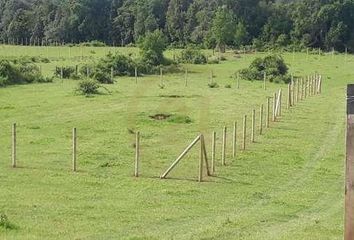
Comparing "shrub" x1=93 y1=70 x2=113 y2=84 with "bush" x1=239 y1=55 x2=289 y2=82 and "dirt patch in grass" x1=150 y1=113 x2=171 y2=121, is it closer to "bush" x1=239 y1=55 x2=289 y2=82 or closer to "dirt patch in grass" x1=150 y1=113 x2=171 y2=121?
"bush" x1=239 y1=55 x2=289 y2=82

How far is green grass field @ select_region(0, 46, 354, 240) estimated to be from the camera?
590 inches

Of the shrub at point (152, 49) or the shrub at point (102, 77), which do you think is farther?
the shrub at point (152, 49)

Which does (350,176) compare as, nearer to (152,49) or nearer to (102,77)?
(102,77)

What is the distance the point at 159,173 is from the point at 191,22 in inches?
3754

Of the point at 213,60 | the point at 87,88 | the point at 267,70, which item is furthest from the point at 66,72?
the point at 213,60

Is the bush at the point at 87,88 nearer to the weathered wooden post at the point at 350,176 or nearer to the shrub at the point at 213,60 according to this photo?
the shrub at the point at 213,60

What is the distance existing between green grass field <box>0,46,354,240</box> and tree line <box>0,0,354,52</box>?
60567 mm

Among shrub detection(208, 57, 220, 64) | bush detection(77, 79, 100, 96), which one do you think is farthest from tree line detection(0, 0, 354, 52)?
bush detection(77, 79, 100, 96)

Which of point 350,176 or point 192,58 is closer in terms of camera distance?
point 350,176

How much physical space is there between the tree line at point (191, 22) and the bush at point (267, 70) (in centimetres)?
3412

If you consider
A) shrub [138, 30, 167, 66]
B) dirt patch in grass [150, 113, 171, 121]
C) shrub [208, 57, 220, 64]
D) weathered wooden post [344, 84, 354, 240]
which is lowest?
dirt patch in grass [150, 113, 171, 121]

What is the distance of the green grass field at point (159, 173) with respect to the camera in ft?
49.2

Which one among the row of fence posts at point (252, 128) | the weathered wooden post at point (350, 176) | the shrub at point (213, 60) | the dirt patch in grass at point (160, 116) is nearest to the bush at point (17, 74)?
the dirt patch in grass at point (160, 116)

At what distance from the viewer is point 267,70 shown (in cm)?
5956
